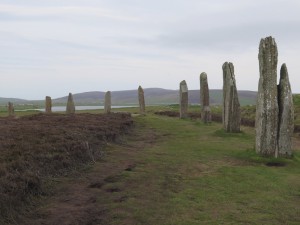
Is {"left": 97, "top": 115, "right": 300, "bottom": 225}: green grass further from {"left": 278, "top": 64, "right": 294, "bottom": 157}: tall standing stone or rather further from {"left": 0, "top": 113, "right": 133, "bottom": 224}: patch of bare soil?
{"left": 0, "top": 113, "right": 133, "bottom": 224}: patch of bare soil

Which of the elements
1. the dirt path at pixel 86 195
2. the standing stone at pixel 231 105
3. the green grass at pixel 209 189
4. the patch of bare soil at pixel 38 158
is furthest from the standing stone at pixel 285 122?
the patch of bare soil at pixel 38 158

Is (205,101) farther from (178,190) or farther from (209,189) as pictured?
(178,190)

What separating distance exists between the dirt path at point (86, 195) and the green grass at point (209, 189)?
408mm

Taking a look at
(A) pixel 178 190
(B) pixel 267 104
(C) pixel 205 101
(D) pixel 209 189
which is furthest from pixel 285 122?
(C) pixel 205 101

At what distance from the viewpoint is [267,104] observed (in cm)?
1939

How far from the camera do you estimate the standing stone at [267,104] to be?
63.5 ft

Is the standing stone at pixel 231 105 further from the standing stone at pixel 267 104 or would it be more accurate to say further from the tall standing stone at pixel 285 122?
the standing stone at pixel 267 104

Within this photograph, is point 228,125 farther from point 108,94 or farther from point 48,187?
point 108,94

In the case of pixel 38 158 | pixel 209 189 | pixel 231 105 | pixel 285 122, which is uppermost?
pixel 231 105

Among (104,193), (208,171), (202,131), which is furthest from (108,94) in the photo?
(104,193)

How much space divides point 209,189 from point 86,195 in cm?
389

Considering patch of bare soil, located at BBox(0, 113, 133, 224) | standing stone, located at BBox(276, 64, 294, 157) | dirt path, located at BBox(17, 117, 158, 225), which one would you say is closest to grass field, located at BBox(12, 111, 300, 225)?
dirt path, located at BBox(17, 117, 158, 225)

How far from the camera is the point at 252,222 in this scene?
10.4 metres

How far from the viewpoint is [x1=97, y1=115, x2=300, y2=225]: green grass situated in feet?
35.3
